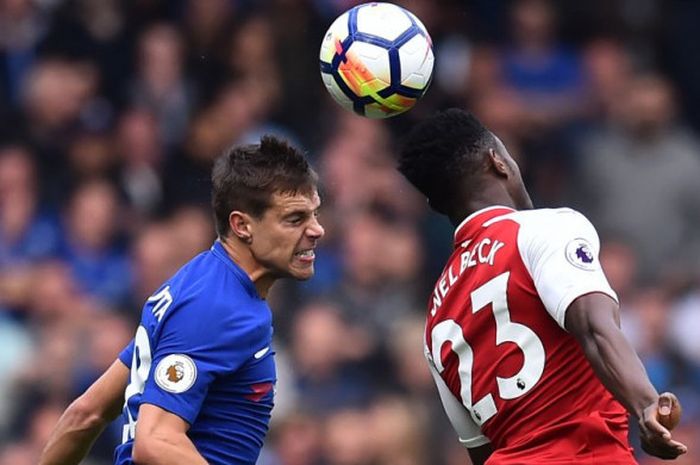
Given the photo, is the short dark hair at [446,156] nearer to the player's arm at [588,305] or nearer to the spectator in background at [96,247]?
the player's arm at [588,305]

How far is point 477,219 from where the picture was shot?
508 centimetres

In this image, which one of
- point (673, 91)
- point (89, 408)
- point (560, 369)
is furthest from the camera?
point (673, 91)

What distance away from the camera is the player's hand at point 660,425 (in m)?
4.17

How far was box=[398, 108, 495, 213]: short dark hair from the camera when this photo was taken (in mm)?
5180

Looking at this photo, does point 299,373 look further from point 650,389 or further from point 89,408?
point 650,389

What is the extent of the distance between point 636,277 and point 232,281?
16.0ft

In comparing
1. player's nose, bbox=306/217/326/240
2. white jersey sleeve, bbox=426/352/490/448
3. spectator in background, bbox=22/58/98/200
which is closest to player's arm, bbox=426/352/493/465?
white jersey sleeve, bbox=426/352/490/448

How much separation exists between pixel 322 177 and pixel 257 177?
14.5 feet

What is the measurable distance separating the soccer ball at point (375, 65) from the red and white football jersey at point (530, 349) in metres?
1.09

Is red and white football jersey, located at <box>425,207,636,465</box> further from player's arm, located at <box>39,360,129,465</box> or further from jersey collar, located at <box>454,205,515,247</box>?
player's arm, located at <box>39,360,129,465</box>

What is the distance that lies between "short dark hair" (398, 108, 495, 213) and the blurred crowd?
3.84m

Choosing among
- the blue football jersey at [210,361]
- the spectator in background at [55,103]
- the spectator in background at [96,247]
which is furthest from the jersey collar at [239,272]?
the spectator in background at [55,103]

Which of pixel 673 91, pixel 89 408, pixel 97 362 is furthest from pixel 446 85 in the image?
pixel 89 408

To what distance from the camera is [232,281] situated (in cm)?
505
